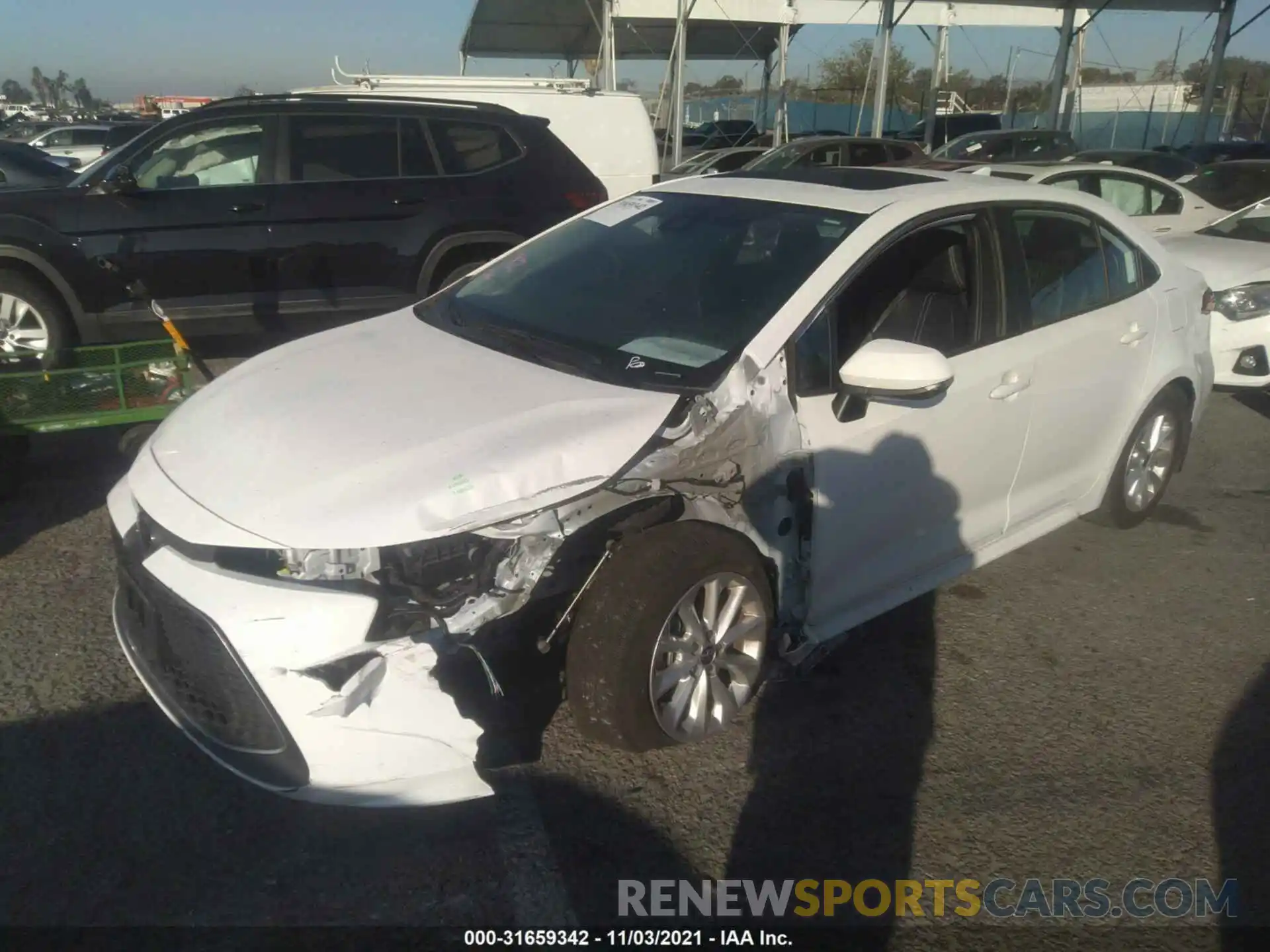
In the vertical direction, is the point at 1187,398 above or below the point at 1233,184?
below

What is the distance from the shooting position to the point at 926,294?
12.0ft

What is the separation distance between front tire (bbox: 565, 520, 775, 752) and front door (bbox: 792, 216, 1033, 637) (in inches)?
13.2

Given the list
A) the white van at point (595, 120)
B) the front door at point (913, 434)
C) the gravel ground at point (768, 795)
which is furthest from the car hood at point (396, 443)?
the white van at point (595, 120)

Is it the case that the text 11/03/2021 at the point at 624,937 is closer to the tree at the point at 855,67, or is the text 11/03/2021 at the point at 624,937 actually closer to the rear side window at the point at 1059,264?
the rear side window at the point at 1059,264

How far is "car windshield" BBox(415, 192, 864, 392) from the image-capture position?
125 inches

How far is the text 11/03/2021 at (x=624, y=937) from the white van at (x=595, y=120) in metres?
7.97

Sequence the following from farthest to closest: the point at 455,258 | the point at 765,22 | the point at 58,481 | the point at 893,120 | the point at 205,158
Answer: the point at 893,120, the point at 765,22, the point at 455,258, the point at 205,158, the point at 58,481

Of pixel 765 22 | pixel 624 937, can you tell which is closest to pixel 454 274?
pixel 624 937

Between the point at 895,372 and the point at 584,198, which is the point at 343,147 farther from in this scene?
the point at 895,372

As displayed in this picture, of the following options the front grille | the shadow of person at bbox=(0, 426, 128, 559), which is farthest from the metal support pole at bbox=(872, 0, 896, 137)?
the front grille

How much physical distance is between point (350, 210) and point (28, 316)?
209cm

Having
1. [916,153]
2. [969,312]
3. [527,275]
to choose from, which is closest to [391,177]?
[527,275]

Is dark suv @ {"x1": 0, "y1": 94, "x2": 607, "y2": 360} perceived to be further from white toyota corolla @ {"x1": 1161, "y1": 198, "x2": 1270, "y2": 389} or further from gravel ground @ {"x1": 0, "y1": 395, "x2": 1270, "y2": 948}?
white toyota corolla @ {"x1": 1161, "y1": 198, "x2": 1270, "y2": 389}

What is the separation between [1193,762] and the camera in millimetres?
3158
